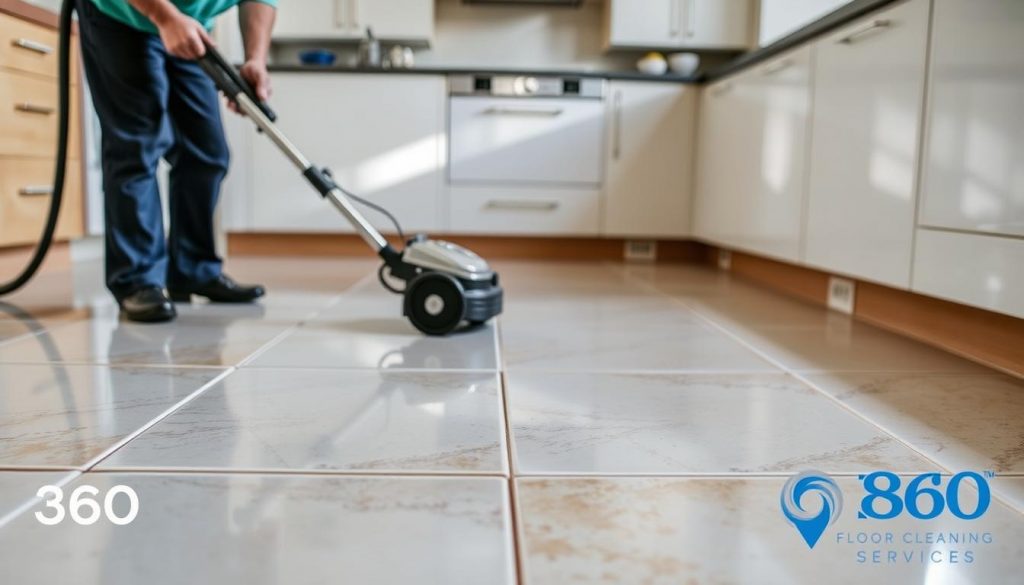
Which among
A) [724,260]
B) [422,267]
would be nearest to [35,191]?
[422,267]

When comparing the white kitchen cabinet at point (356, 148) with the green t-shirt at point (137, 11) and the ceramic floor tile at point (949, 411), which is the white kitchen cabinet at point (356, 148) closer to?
the green t-shirt at point (137, 11)

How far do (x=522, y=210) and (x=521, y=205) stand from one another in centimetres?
2

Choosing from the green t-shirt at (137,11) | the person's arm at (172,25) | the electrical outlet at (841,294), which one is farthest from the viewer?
the electrical outlet at (841,294)

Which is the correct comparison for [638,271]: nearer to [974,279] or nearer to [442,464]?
[974,279]

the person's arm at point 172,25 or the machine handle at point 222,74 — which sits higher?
the person's arm at point 172,25

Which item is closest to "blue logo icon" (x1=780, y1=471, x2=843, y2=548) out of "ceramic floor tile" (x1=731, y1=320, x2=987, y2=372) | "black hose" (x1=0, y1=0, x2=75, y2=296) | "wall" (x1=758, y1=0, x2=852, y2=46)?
"ceramic floor tile" (x1=731, y1=320, x2=987, y2=372)

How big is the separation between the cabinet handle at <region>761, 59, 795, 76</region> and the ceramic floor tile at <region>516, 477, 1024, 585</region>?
2007 millimetres

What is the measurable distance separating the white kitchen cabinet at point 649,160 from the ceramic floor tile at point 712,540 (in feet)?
9.97

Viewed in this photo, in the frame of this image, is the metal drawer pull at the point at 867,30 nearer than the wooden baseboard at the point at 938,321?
→ No

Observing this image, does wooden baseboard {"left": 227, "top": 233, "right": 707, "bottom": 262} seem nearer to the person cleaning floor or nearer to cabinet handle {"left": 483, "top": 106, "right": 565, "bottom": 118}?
cabinet handle {"left": 483, "top": 106, "right": 565, "bottom": 118}

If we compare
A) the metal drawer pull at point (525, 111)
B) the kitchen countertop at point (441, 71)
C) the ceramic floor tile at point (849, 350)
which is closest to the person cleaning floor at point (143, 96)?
the ceramic floor tile at point (849, 350)

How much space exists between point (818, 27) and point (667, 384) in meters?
1.47

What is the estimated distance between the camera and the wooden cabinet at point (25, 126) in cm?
268

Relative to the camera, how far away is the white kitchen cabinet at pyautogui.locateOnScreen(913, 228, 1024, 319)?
1.56 meters
